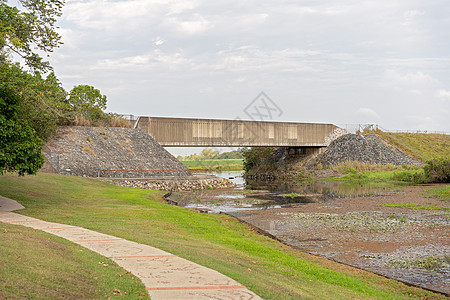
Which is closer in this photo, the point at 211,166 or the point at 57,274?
the point at 57,274

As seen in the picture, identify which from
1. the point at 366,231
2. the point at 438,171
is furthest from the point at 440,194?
the point at 366,231

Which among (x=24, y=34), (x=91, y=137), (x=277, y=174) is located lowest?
(x=277, y=174)

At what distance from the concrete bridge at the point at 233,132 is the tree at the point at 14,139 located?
3769cm

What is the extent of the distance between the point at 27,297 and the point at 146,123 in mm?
51004

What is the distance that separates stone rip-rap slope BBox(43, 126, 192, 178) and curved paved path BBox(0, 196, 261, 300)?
31.7 m

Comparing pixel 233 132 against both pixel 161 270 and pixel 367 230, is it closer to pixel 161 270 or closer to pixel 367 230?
pixel 367 230

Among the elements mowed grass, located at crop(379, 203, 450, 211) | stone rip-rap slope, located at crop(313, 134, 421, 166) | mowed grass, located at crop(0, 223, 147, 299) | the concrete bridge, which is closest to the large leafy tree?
mowed grass, located at crop(0, 223, 147, 299)

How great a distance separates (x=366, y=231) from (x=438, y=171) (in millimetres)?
33549

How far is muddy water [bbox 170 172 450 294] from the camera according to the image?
45.7 feet

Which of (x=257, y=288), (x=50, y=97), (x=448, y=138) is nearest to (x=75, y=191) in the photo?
(x=50, y=97)

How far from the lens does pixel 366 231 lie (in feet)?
65.9

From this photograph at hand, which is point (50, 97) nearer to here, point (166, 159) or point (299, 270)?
point (299, 270)

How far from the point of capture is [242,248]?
14.8m

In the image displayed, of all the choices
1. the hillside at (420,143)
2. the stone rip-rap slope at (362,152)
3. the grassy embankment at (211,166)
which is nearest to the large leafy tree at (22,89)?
the stone rip-rap slope at (362,152)
